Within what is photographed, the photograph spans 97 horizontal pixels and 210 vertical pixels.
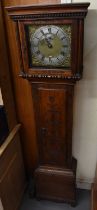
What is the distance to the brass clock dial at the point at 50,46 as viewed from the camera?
1041 millimetres

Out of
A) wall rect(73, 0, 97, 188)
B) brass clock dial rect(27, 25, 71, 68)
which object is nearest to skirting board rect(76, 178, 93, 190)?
wall rect(73, 0, 97, 188)

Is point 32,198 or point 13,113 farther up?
point 13,113

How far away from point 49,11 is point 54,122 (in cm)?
66

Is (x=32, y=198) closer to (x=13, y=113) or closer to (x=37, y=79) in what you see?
(x=13, y=113)

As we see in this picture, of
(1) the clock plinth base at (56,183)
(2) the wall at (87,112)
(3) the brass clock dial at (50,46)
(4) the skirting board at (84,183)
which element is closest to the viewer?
(3) the brass clock dial at (50,46)

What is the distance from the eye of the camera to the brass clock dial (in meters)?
1.04

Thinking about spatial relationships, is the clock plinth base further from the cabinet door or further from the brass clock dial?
the brass clock dial

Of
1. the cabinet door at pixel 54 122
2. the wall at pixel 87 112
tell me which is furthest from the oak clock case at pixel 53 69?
the wall at pixel 87 112

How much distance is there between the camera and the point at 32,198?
5.70ft

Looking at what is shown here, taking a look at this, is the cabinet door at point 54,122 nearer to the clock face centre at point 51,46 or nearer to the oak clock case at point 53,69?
the oak clock case at point 53,69

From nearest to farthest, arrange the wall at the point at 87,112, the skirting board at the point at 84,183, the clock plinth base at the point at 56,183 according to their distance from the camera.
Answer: the wall at the point at 87,112, the clock plinth base at the point at 56,183, the skirting board at the point at 84,183

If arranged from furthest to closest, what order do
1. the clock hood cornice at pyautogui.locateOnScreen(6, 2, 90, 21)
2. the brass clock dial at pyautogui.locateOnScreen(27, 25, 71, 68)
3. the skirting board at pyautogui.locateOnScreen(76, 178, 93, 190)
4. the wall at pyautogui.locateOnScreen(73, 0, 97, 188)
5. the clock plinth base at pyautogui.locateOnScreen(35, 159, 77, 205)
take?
the skirting board at pyautogui.locateOnScreen(76, 178, 93, 190)
the clock plinth base at pyautogui.locateOnScreen(35, 159, 77, 205)
the wall at pyautogui.locateOnScreen(73, 0, 97, 188)
the brass clock dial at pyautogui.locateOnScreen(27, 25, 71, 68)
the clock hood cornice at pyautogui.locateOnScreen(6, 2, 90, 21)

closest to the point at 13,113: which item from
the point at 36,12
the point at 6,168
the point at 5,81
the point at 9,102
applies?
the point at 9,102

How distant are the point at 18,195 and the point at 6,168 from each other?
1.22ft
